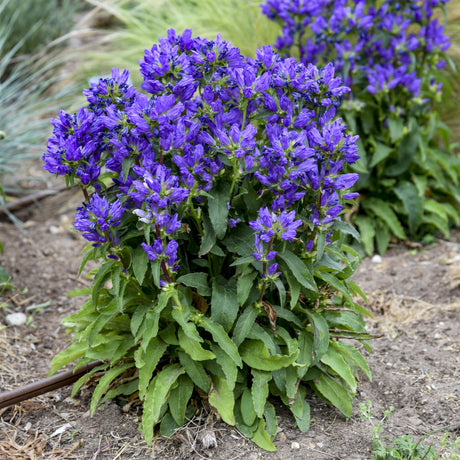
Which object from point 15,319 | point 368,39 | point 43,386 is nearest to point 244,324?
point 43,386

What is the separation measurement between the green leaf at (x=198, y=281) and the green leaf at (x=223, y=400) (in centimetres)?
35

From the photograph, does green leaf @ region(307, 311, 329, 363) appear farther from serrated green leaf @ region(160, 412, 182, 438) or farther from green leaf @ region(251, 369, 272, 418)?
serrated green leaf @ region(160, 412, 182, 438)

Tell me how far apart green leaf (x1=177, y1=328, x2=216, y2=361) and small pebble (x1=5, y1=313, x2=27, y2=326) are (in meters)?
1.47

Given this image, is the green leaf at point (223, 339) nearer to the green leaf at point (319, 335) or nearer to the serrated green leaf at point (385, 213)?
the green leaf at point (319, 335)

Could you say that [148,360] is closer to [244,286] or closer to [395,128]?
[244,286]

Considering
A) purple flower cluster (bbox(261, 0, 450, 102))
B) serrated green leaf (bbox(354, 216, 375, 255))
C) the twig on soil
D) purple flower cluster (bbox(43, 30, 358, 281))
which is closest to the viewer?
purple flower cluster (bbox(43, 30, 358, 281))

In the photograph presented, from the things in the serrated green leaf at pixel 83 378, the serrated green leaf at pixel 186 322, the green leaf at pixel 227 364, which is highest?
the serrated green leaf at pixel 186 322

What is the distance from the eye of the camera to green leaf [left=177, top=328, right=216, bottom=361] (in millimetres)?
2025

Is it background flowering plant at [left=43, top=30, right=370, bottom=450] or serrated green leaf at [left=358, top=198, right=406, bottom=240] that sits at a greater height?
background flowering plant at [left=43, top=30, right=370, bottom=450]

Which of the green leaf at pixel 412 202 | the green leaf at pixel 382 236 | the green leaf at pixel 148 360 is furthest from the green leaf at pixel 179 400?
the green leaf at pixel 412 202

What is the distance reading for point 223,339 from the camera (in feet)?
6.66

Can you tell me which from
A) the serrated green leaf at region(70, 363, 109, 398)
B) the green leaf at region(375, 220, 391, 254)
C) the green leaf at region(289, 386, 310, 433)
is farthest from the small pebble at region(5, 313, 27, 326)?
the green leaf at region(375, 220, 391, 254)

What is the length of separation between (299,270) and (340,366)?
1.59 feet

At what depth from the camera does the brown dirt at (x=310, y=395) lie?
221 centimetres
